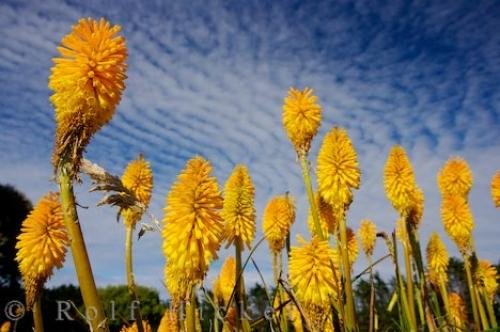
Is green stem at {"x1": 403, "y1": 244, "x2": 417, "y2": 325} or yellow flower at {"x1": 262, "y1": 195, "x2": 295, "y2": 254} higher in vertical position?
yellow flower at {"x1": 262, "y1": 195, "x2": 295, "y2": 254}

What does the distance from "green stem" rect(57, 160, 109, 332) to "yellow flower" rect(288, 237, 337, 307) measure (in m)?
3.57

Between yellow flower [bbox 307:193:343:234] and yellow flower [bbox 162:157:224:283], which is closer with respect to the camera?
yellow flower [bbox 162:157:224:283]

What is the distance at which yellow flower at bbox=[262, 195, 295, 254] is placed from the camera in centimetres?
863

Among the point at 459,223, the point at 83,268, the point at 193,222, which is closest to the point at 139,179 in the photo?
the point at 193,222

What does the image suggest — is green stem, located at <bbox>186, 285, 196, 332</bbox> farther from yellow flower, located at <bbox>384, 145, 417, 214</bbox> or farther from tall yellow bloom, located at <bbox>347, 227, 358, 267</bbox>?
tall yellow bloom, located at <bbox>347, 227, 358, 267</bbox>

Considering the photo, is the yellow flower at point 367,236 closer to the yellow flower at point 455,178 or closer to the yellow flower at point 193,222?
the yellow flower at point 455,178

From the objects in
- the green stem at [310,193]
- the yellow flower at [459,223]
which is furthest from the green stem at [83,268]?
the yellow flower at [459,223]

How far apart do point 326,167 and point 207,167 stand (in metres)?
5.13

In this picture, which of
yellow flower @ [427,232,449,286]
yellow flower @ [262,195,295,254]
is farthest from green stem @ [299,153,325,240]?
yellow flower @ [427,232,449,286]

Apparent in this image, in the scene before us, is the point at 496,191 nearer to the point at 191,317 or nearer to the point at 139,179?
the point at 139,179

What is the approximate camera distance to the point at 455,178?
13.0 metres

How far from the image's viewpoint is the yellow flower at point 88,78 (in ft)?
10.8

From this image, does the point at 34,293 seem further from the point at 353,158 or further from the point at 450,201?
the point at 450,201

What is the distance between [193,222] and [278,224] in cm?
516
